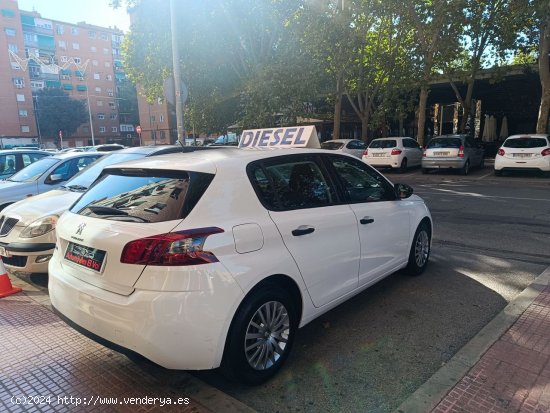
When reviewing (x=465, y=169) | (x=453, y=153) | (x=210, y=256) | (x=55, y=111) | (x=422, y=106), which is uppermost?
(x=55, y=111)

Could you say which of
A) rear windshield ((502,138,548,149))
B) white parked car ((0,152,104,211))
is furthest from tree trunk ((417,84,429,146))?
white parked car ((0,152,104,211))

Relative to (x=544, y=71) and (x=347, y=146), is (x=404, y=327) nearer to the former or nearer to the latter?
(x=347, y=146)

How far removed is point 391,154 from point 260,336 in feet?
50.6

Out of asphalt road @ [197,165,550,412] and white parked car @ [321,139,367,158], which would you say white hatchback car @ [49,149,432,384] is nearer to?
asphalt road @ [197,165,550,412]

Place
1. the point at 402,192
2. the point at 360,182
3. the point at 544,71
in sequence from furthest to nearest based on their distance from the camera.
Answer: the point at 544,71 < the point at 402,192 < the point at 360,182

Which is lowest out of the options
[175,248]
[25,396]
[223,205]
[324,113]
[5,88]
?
[25,396]

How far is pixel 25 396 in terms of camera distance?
279cm

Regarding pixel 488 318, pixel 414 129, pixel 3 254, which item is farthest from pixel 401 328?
pixel 414 129

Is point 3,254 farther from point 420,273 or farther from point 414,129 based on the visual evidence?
point 414,129

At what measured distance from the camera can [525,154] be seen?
13.7 m

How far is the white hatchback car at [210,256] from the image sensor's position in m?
2.45

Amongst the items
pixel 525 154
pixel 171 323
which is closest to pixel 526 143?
pixel 525 154

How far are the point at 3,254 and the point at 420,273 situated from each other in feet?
16.4

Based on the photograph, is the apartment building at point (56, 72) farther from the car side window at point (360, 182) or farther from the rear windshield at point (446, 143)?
the car side window at point (360, 182)
